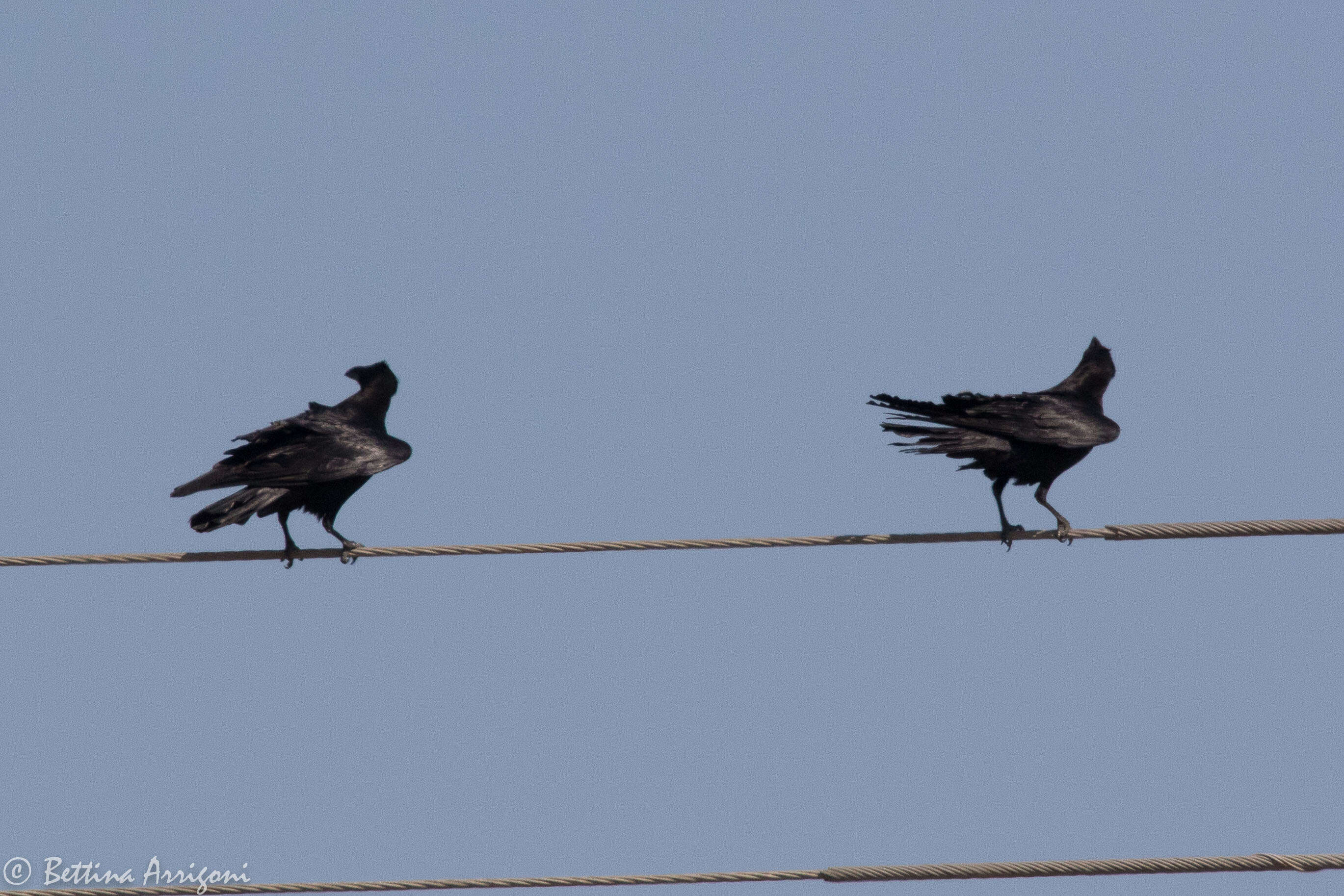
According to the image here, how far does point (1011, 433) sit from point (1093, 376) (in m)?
1.36

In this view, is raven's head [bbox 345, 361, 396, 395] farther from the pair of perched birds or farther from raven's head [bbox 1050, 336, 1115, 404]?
raven's head [bbox 1050, 336, 1115, 404]

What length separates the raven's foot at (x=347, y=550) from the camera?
11.2 meters

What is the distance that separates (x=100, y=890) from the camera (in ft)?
27.3

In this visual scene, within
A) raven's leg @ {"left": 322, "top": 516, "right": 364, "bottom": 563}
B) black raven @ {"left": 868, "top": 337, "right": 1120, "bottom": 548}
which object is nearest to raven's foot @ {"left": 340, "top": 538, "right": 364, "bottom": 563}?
raven's leg @ {"left": 322, "top": 516, "right": 364, "bottom": 563}

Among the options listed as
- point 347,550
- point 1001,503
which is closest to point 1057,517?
point 1001,503

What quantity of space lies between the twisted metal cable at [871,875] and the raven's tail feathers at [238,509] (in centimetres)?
338

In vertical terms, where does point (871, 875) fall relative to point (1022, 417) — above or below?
below

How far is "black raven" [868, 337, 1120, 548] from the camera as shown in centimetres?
1194

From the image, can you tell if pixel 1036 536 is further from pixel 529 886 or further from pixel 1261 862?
pixel 529 886

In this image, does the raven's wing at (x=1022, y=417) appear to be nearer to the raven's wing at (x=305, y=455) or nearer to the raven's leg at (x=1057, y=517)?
the raven's leg at (x=1057, y=517)

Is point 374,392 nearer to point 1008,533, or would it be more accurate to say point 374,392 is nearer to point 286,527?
point 286,527

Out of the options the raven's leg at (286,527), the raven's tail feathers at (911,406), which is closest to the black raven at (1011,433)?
the raven's tail feathers at (911,406)

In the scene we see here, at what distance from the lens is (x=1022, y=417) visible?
12141 mm

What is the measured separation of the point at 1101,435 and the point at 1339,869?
469 centimetres
